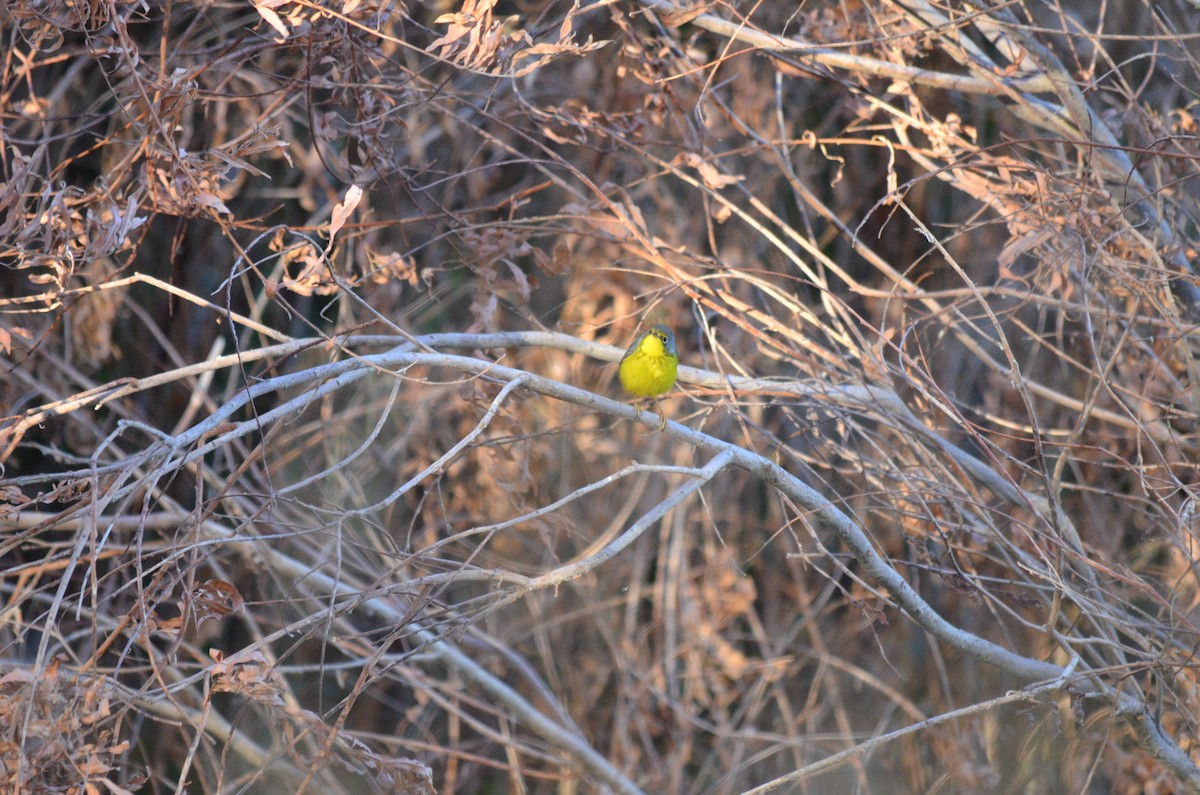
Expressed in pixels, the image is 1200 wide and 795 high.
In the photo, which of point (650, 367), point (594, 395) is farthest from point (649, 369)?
point (594, 395)

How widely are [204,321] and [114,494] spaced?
415cm

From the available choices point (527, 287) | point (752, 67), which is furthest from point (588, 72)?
point (527, 287)

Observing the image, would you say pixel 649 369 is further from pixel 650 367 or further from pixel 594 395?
pixel 594 395

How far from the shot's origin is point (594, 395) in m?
3.10

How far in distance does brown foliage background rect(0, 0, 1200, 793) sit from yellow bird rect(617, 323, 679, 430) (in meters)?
0.13

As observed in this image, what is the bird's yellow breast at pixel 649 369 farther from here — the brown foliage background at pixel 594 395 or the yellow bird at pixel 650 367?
the brown foliage background at pixel 594 395

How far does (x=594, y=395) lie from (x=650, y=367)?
45.3 inches

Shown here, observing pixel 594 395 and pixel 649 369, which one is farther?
pixel 649 369

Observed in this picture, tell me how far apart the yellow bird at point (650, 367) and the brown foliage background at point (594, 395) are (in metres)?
0.13

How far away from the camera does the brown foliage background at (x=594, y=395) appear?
2.84 m

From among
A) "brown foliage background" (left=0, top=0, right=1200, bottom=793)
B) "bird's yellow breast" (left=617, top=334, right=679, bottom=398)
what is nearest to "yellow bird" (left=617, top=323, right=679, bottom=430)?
"bird's yellow breast" (left=617, top=334, right=679, bottom=398)

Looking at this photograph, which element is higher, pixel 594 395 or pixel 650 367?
pixel 594 395

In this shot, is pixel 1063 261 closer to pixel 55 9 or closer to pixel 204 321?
pixel 55 9

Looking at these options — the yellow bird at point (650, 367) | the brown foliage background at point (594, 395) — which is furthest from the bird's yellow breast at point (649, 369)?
the brown foliage background at point (594, 395)
